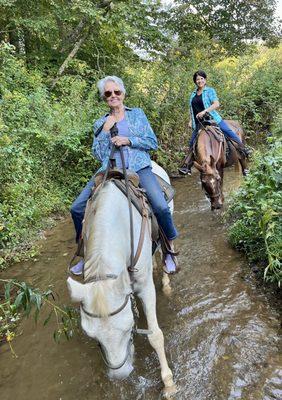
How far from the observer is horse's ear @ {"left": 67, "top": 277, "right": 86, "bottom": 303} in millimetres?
2191

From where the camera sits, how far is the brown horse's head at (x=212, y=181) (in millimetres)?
6004

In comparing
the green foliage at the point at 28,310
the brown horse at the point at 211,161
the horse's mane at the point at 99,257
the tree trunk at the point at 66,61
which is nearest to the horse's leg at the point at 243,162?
the brown horse at the point at 211,161

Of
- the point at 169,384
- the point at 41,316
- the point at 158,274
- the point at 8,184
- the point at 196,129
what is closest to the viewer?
the point at 169,384

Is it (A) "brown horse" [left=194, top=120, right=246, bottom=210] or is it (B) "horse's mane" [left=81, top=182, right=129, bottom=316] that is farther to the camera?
(A) "brown horse" [left=194, top=120, right=246, bottom=210]

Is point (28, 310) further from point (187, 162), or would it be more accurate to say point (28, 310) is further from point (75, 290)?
point (187, 162)

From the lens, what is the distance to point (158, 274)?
4953mm

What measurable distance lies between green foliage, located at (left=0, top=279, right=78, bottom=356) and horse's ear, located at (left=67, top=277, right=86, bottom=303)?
327 millimetres

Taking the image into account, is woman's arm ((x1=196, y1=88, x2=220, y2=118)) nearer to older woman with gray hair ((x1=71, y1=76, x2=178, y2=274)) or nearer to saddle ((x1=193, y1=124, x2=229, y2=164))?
saddle ((x1=193, y1=124, x2=229, y2=164))

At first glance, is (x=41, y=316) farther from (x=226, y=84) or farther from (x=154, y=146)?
(x=226, y=84)

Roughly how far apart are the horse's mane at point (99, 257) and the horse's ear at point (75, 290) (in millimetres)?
68

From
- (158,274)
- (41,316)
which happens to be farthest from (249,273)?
(41,316)

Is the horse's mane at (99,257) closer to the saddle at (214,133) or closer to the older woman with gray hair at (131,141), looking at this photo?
the older woman with gray hair at (131,141)

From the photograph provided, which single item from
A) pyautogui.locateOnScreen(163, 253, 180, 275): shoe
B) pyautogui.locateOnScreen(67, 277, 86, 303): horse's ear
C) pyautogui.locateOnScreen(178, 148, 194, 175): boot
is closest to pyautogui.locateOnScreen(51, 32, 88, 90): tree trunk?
pyautogui.locateOnScreen(178, 148, 194, 175): boot

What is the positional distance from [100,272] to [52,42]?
1295 centimetres
